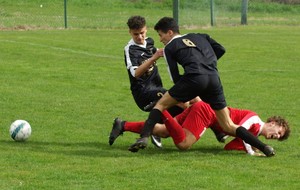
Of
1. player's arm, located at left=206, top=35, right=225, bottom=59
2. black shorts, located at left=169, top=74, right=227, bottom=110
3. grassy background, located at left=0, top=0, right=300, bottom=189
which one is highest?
player's arm, located at left=206, top=35, right=225, bottom=59

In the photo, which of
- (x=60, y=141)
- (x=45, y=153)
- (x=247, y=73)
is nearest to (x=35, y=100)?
(x=60, y=141)

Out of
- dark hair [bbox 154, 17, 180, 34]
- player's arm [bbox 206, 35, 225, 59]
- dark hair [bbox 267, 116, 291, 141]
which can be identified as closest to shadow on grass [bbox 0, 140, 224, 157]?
dark hair [bbox 267, 116, 291, 141]

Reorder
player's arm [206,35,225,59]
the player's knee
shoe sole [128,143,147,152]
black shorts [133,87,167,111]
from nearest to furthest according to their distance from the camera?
shoe sole [128,143,147,152] → the player's knee → player's arm [206,35,225,59] → black shorts [133,87,167,111]

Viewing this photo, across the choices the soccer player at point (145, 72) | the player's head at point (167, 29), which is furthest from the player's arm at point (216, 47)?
the soccer player at point (145, 72)

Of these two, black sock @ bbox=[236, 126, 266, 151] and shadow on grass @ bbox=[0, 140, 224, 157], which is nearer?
black sock @ bbox=[236, 126, 266, 151]

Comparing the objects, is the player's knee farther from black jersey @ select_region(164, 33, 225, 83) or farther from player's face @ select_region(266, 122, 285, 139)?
player's face @ select_region(266, 122, 285, 139)

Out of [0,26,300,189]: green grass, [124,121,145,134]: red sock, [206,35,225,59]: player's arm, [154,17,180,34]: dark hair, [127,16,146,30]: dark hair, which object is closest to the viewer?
[0,26,300,189]: green grass

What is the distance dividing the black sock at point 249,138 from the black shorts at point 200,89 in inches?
14.0

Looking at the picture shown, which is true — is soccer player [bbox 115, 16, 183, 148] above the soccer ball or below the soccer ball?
above

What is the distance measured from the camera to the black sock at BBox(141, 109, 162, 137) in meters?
9.44

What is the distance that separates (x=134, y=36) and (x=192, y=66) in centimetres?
139

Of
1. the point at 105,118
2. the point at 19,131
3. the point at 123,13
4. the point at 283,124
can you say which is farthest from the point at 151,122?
the point at 123,13

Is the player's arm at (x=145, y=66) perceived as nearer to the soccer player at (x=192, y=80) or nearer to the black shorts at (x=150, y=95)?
the soccer player at (x=192, y=80)

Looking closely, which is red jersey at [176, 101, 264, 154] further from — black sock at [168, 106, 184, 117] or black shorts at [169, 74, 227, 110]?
black sock at [168, 106, 184, 117]
